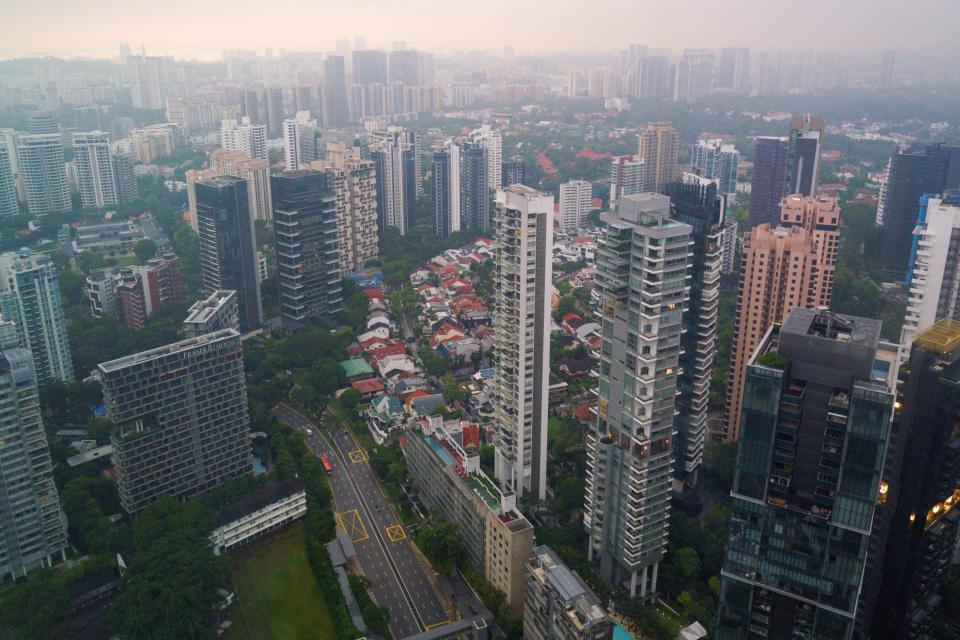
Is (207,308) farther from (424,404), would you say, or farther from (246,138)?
(246,138)

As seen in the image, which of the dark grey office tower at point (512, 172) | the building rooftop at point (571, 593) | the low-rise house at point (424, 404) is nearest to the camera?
the building rooftop at point (571, 593)

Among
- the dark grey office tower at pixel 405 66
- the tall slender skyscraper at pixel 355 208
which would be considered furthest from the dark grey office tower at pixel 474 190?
the dark grey office tower at pixel 405 66

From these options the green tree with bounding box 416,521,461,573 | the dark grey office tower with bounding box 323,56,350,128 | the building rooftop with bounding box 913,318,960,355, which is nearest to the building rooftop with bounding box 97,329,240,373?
the green tree with bounding box 416,521,461,573

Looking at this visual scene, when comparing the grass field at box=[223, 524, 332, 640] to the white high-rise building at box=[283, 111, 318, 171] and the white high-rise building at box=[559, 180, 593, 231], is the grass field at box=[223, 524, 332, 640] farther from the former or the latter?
the white high-rise building at box=[283, 111, 318, 171]

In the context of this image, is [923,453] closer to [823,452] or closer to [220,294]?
[823,452]

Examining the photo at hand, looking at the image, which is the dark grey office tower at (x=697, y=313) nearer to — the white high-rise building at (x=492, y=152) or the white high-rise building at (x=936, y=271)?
the white high-rise building at (x=936, y=271)

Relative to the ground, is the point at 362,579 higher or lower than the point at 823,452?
lower

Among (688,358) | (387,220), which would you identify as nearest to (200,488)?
(688,358)
